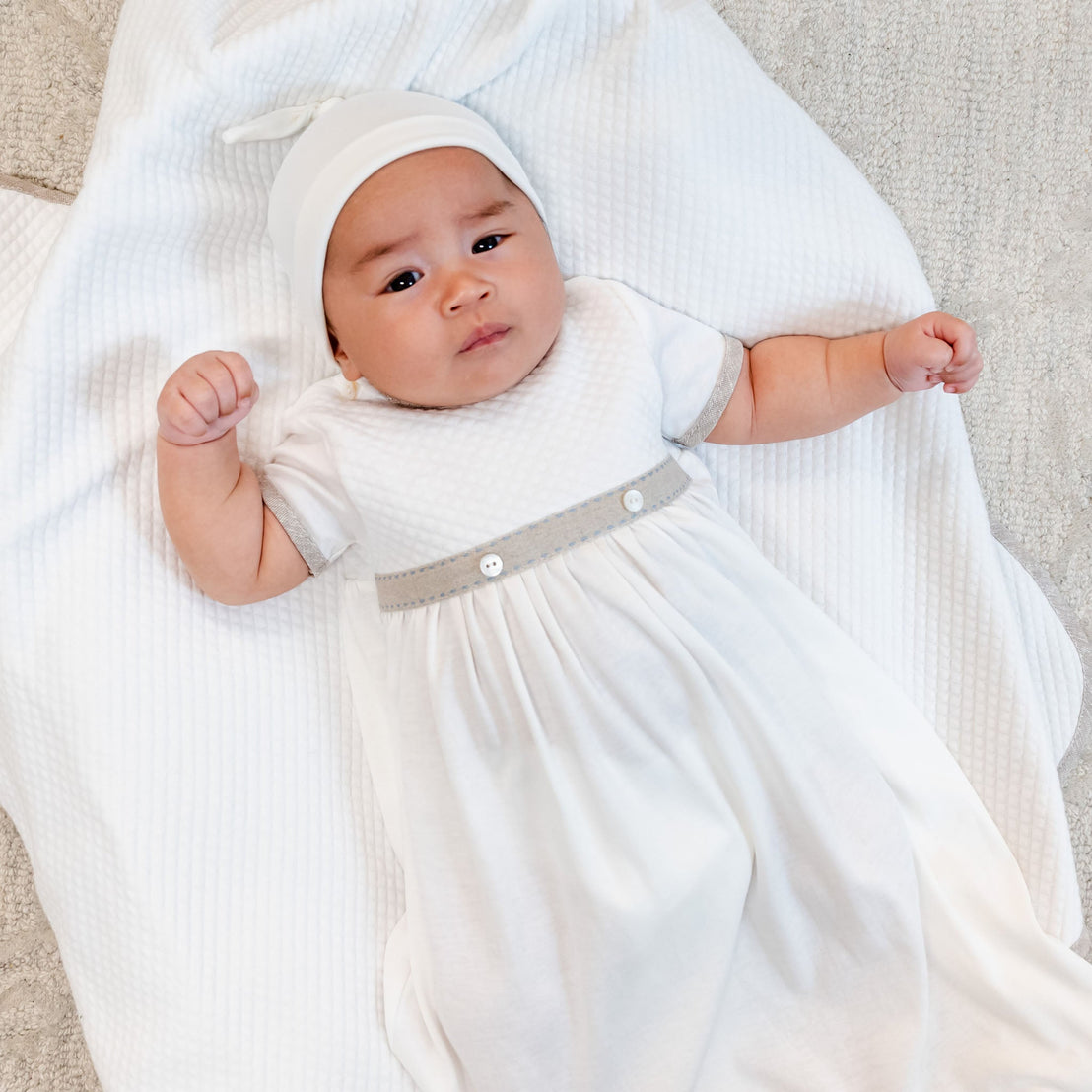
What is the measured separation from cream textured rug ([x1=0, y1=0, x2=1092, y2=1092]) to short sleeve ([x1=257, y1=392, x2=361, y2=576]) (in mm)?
512

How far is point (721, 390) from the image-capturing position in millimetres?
989

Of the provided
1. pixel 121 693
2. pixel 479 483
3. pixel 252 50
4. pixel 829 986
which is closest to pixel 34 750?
pixel 121 693

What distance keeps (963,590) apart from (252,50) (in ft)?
2.92

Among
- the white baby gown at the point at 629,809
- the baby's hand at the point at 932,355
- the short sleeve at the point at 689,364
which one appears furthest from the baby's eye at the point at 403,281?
the baby's hand at the point at 932,355

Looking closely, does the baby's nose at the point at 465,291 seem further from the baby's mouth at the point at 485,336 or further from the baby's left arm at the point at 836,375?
the baby's left arm at the point at 836,375

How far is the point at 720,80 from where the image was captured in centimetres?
99

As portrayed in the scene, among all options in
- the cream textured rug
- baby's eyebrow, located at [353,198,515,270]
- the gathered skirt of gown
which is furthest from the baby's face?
the cream textured rug

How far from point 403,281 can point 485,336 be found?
0.09 m

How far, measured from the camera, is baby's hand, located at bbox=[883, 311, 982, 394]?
0.91m

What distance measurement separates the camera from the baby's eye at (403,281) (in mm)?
877

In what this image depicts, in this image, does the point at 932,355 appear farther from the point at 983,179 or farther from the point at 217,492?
the point at 217,492

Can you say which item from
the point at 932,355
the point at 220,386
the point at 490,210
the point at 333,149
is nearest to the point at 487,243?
the point at 490,210

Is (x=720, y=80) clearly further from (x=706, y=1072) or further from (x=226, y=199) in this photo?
(x=706, y=1072)

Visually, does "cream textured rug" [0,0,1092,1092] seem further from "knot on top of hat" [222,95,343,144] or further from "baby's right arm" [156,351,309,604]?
"baby's right arm" [156,351,309,604]
